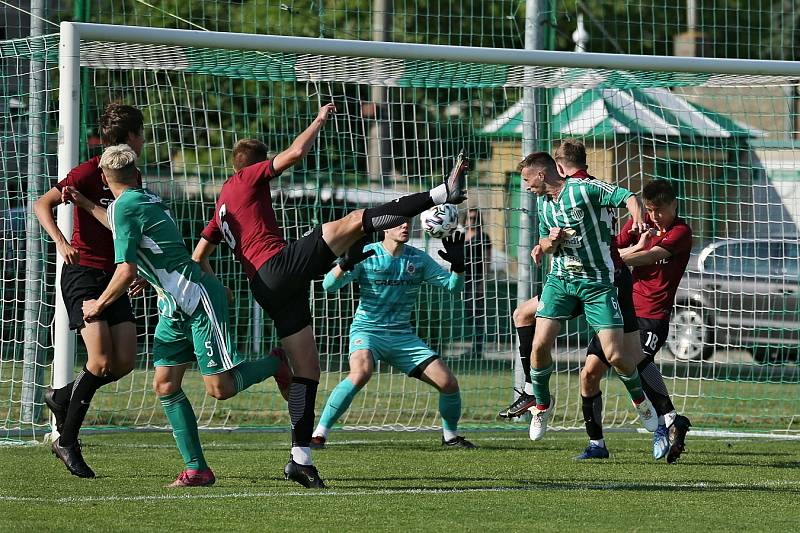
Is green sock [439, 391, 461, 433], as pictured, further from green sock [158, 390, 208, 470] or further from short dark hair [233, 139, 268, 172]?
green sock [158, 390, 208, 470]

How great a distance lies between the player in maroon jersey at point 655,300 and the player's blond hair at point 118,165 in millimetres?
3346

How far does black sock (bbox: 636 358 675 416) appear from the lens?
8.60 m

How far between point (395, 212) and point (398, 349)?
8.46ft

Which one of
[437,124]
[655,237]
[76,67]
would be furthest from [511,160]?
[76,67]

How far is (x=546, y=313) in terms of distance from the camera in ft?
27.4

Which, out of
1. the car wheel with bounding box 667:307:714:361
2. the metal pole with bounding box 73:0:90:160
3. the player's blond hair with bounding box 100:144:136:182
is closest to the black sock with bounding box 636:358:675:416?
the car wheel with bounding box 667:307:714:361

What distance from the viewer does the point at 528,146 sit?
11109 millimetres

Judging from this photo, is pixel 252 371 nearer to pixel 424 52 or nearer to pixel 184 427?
pixel 184 427

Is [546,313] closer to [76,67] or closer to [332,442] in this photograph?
[332,442]

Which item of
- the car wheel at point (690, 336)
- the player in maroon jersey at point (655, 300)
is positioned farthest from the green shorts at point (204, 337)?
the car wheel at point (690, 336)

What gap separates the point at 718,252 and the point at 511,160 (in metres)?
2.50

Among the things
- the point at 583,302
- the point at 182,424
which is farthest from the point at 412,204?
the point at 583,302

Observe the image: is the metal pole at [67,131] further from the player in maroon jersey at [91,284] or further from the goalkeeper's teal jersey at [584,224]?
the goalkeeper's teal jersey at [584,224]

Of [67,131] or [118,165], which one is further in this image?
[67,131]
